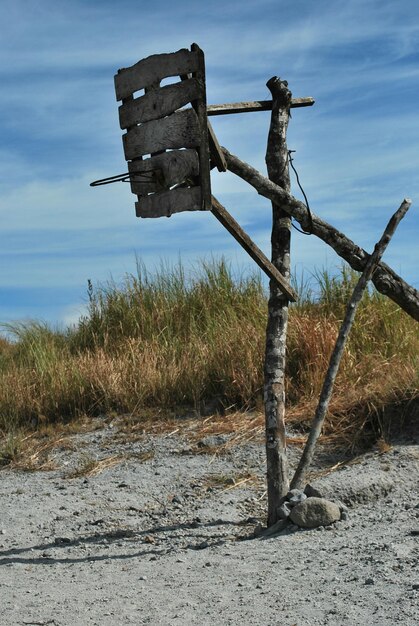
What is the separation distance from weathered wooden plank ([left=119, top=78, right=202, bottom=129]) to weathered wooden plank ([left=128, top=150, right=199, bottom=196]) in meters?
0.28

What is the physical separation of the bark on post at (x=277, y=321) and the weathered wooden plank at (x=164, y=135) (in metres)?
1.13

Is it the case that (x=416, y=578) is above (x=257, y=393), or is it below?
below

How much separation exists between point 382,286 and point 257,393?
250 cm

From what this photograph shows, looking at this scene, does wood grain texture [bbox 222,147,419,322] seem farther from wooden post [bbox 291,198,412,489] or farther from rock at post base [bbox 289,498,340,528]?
rock at post base [bbox 289,498,340,528]

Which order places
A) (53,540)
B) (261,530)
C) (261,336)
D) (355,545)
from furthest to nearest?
1. (261,336)
2. (53,540)
3. (261,530)
4. (355,545)

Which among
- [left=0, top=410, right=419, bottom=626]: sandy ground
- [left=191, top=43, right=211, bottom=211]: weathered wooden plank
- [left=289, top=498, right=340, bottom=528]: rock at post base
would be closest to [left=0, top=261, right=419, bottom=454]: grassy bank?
[left=0, top=410, right=419, bottom=626]: sandy ground

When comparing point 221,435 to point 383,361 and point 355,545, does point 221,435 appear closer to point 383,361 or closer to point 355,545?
point 383,361

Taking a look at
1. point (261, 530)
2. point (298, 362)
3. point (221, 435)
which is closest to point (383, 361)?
point (298, 362)

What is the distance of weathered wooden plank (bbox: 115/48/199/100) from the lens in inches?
220

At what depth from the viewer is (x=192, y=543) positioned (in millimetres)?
6246

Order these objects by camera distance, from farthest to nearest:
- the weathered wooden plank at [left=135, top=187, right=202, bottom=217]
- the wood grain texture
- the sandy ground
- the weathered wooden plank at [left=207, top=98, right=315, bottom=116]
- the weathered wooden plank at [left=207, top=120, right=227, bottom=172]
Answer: the weathered wooden plank at [left=207, top=98, right=315, bottom=116], the wood grain texture, the weathered wooden plank at [left=207, top=120, right=227, bottom=172], the weathered wooden plank at [left=135, top=187, right=202, bottom=217], the sandy ground

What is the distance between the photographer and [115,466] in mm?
8211

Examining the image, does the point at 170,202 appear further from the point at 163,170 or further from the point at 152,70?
the point at 152,70

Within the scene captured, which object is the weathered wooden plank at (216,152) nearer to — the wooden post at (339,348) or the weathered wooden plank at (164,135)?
the weathered wooden plank at (164,135)
